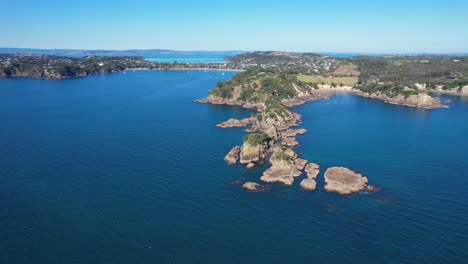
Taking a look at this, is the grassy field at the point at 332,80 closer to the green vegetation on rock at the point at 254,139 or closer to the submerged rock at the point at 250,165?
the green vegetation on rock at the point at 254,139

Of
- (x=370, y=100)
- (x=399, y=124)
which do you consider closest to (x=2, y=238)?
(x=399, y=124)

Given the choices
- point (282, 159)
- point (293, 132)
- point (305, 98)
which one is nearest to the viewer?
point (282, 159)

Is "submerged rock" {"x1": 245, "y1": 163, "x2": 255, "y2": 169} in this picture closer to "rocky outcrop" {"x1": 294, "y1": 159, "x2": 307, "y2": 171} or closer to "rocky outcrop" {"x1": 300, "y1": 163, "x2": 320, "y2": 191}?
"rocky outcrop" {"x1": 294, "y1": 159, "x2": 307, "y2": 171}

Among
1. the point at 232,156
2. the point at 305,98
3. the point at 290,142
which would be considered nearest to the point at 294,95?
the point at 305,98

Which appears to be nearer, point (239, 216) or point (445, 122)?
point (239, 216)

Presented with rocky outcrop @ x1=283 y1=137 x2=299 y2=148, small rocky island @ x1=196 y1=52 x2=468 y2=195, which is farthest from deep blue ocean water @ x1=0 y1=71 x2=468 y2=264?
small rocky island @ x1=196 y1=52 x2=468 y2=195

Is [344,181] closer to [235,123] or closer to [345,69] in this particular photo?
[235,123]

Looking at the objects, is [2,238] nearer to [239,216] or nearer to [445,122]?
[239,216]

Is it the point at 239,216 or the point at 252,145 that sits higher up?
the point at 252,145
